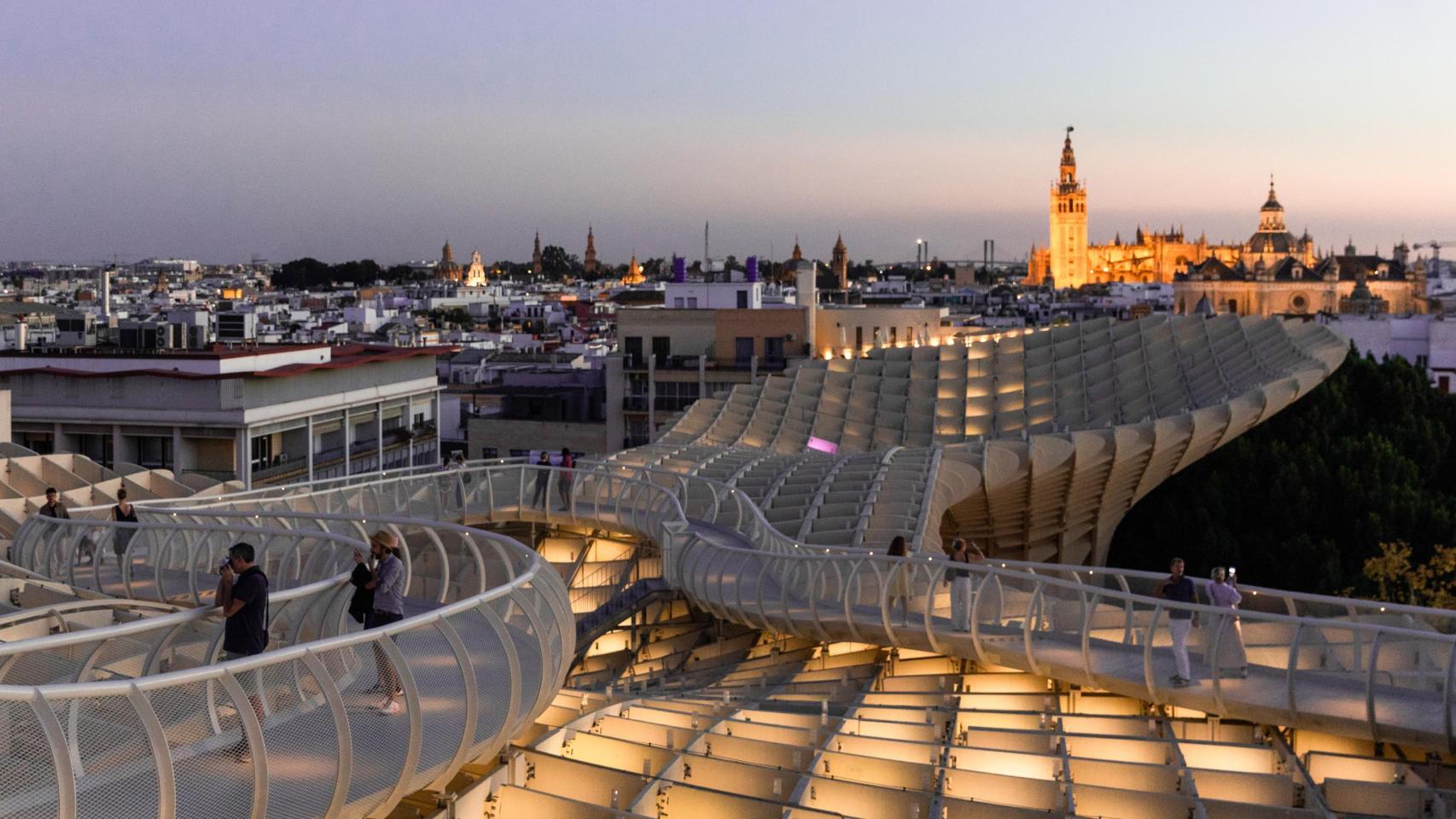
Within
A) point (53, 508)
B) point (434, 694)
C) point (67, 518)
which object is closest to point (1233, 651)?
point (434, 694)

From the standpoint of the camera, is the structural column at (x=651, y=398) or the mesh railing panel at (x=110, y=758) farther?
the structural column at (x=651, y=398)

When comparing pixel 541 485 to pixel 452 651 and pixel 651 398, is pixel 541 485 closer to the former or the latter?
pixel 452 651

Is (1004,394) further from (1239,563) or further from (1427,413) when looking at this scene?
(1427,413)

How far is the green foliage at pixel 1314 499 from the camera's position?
39.2 meters

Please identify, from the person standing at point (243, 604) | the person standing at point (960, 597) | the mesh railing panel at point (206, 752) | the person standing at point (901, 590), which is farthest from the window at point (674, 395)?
the mesh railing panel at point (206, 752)

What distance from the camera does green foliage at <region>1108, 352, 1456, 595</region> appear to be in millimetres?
39219

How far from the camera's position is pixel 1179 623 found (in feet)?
42.1

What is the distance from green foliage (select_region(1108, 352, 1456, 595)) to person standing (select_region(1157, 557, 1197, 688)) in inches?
928

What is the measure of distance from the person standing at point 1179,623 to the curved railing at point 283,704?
5.17 m

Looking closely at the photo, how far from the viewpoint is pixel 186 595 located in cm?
1511

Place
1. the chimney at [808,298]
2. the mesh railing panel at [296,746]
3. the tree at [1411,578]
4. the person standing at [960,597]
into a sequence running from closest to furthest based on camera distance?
the mesh railing panel at [296,746] → the person standing at [960,597] → the tree at [1411,578] → the chimney at [808,298]

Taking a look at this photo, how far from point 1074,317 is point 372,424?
12262 centimetres

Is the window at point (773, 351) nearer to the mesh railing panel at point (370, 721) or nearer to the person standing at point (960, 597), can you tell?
the person standing at point (960, 597)

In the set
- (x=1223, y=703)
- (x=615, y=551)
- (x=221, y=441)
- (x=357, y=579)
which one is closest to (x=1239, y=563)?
(x=615, y=551)
